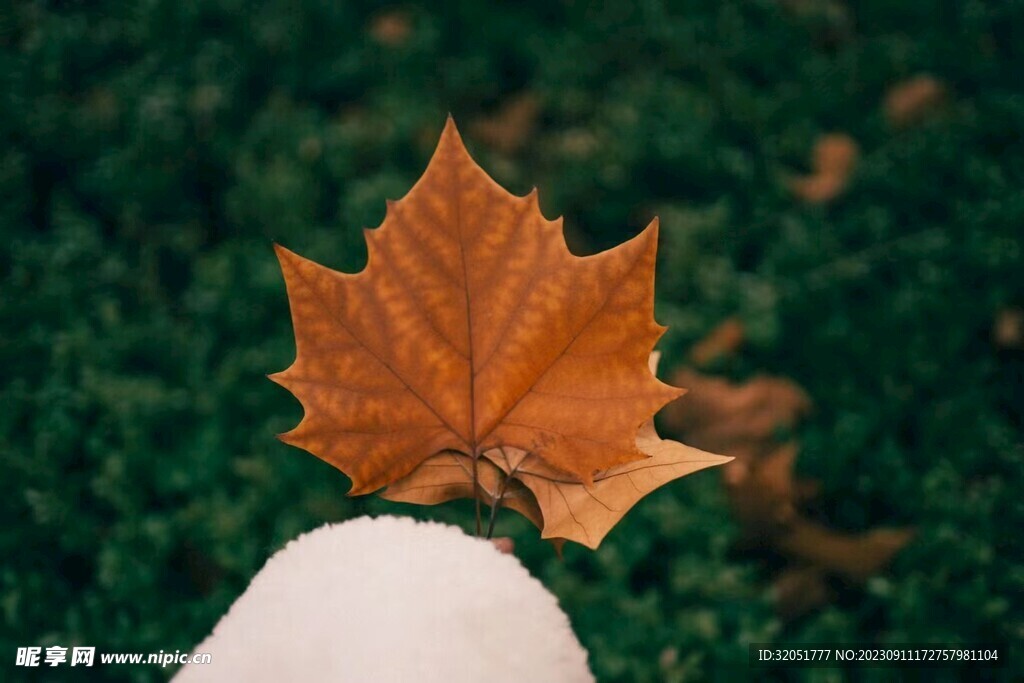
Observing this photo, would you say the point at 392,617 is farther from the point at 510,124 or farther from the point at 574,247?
the point at 510,124

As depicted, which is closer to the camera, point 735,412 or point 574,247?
point 735,412

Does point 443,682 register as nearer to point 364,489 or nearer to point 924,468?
point 364,489

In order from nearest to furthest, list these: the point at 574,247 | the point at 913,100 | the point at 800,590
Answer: the point at 800,590
the point at 574,247
the point at 913,100

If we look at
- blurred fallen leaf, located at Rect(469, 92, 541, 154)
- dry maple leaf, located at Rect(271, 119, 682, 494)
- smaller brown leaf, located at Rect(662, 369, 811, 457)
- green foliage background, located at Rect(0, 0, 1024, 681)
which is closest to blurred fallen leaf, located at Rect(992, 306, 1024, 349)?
green foliage background, located at Rect(0, 0, 1024, 681)

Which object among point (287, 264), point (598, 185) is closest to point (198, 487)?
point (287, 264)

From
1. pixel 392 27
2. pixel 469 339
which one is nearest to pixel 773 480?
pixel 469 339

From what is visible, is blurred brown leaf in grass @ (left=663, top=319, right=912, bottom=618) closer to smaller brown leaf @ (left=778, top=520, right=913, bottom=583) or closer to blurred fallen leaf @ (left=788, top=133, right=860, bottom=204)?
smaller brown leaf @ (left=778, top=520, right=913, bottom=583)

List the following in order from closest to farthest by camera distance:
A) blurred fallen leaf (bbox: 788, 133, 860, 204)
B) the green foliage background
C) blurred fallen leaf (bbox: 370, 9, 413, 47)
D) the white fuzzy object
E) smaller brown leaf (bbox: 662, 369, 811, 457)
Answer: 1. the white fuzzy object
2. the green foliage background
3. smaller brown leaf (bbox: 662, 369, 811, 457)
4. blurred fallen leaf (bbox: 788, 133, 860, 204)
5. blurred fallen leaf (bbox: 370, 9, 413, 47)
